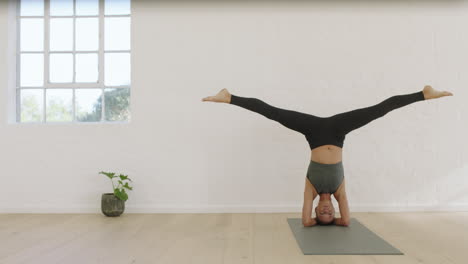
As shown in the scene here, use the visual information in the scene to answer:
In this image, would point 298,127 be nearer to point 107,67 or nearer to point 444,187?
point 444,187

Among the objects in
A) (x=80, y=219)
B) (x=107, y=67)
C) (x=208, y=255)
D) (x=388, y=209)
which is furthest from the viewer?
(x=107, y=67)

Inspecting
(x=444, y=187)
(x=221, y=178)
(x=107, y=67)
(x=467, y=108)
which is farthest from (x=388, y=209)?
(x=107, y=67)

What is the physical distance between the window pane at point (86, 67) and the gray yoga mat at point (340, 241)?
8.89ft

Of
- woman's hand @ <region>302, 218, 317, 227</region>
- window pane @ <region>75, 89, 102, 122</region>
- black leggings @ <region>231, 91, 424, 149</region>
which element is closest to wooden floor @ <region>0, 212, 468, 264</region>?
woman's hand @ <region>302, 218, 317, 227</region>

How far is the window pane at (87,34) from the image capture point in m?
4.37

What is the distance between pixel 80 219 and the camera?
3.82m

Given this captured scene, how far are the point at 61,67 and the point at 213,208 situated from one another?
2.33 meters

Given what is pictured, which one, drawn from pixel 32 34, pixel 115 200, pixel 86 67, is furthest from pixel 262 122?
pixel 32 34

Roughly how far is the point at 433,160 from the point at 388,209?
28.0 inches

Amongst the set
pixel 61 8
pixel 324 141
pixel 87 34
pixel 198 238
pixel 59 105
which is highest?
pixel 61 8

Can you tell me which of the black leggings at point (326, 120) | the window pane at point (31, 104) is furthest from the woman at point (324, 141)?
the window pane at point (31, 104)

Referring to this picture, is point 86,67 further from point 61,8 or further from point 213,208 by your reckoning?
point 213,208

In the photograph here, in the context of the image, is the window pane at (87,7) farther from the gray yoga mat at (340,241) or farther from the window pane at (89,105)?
the gray yoga mat at (340,241)

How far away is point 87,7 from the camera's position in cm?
438
